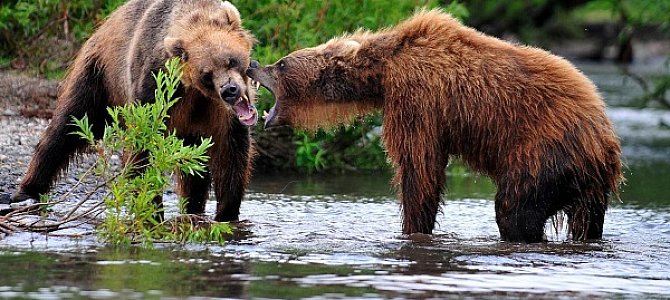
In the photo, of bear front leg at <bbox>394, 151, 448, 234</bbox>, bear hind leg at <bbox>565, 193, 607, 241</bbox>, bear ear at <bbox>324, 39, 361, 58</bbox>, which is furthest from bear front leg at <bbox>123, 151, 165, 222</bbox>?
bear hind leg at <bbox>565, 193, 607, 241</bbox>

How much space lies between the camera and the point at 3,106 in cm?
1225

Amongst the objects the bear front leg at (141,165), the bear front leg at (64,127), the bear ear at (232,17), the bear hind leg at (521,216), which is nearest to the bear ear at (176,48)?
the bear ear at (232,17)

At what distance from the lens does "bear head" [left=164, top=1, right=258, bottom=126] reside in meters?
8.26

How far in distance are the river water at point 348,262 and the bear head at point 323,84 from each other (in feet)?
2.59

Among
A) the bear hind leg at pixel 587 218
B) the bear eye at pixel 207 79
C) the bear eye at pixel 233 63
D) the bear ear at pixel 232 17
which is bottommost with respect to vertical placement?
the bear hind leg at pixel 587 218

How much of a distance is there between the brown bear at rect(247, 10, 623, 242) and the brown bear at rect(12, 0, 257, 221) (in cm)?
34

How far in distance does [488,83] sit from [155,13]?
237 cm

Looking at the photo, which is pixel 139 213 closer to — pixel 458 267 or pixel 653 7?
pixel 458 267

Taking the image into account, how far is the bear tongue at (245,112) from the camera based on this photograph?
27.3ft

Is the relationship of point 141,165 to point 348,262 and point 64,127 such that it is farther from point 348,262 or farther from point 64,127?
point 348,262

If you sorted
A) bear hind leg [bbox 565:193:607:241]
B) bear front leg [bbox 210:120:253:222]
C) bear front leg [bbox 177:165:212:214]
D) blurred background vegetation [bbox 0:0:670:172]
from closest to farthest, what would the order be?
bear hind leg [bbox 565:193:607:241] < bear front leg [bbox 210:120:253:222] < bear front leg [bbox 177:165:212:214] < blurred background vegetation [bbox 0:0:670:172]

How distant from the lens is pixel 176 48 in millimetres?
8414

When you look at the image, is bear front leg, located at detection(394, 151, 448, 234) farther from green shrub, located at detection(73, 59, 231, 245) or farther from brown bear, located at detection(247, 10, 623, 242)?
green shrub, located at detection(73, 59, 231, 245)

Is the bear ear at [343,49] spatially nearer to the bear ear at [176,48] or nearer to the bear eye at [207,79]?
the bear eye at [207,79]
